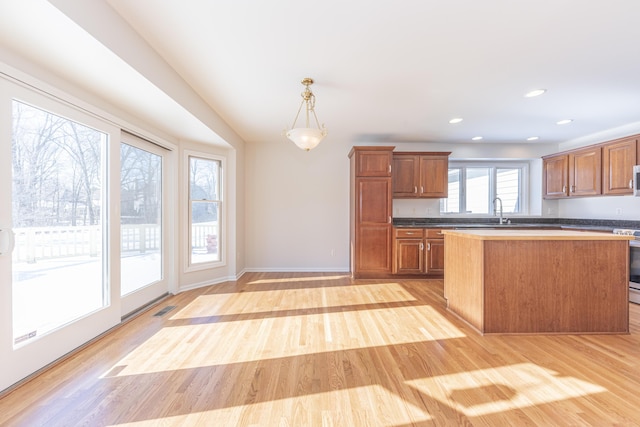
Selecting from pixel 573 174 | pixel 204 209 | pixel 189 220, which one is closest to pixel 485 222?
pixel 573 174

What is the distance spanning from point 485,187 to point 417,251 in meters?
2.19

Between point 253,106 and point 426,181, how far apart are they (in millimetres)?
3171

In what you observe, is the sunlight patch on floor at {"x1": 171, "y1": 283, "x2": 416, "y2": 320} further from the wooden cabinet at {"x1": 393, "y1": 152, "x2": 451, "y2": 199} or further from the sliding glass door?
the wooden cabinet at {"x1": 393, "y1": 152, "x2": 451, "y2": 199}

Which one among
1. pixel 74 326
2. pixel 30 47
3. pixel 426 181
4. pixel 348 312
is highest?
pixel 30 47

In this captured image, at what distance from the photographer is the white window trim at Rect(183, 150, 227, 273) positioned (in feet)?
13.5

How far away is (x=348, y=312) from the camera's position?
127 inches

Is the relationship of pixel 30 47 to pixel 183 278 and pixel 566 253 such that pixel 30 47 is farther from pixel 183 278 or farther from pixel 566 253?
pixel 566 253

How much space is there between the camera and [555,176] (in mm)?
5004

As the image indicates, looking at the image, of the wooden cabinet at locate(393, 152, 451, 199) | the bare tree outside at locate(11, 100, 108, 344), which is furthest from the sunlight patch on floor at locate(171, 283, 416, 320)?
the wooden cabinet at locate(393, 152, 451, 199)

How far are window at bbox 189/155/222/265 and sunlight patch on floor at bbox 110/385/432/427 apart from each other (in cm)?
297

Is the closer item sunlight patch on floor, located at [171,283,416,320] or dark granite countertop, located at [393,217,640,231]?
sunlight patch on floor, located at [171,283,416,320]

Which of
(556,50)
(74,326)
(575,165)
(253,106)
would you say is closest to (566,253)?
(556,50)

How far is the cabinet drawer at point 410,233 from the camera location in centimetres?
469

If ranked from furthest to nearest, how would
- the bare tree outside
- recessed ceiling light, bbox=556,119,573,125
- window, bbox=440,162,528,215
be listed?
window, bbox=440,162,528,215, recessed ceiling light, bbox=556,119,573,125, the bare tree outside
